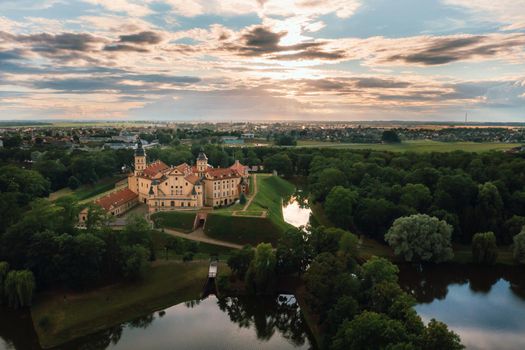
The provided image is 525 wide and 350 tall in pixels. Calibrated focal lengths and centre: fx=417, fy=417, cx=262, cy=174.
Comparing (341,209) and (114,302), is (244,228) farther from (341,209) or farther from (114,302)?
(114,302)

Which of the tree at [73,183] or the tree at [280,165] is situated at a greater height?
the tree at [280,165]

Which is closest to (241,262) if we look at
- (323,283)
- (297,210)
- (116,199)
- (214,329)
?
(214,329)

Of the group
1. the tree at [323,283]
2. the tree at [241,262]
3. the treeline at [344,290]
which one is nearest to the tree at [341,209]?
the treeline at [344,290]

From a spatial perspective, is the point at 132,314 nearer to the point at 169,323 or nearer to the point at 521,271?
the point at 169,323

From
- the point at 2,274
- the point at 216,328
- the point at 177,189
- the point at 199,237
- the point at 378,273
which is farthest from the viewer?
the point at 177,189

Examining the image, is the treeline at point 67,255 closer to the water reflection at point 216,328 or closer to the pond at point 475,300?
the water reflection at point 216,328

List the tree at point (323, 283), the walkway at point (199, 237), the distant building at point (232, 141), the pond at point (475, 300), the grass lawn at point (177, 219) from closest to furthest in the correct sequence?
the tree at point (323, 283)
the pond at point (475, 300)
the walkway at point (199, 237)
the grass lawn at point (177, 219)
the distant building at point (232, 141)

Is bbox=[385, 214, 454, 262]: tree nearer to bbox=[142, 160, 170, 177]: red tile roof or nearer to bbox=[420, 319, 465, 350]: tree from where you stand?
bbox=[420, 319, 465, 350]: tree
